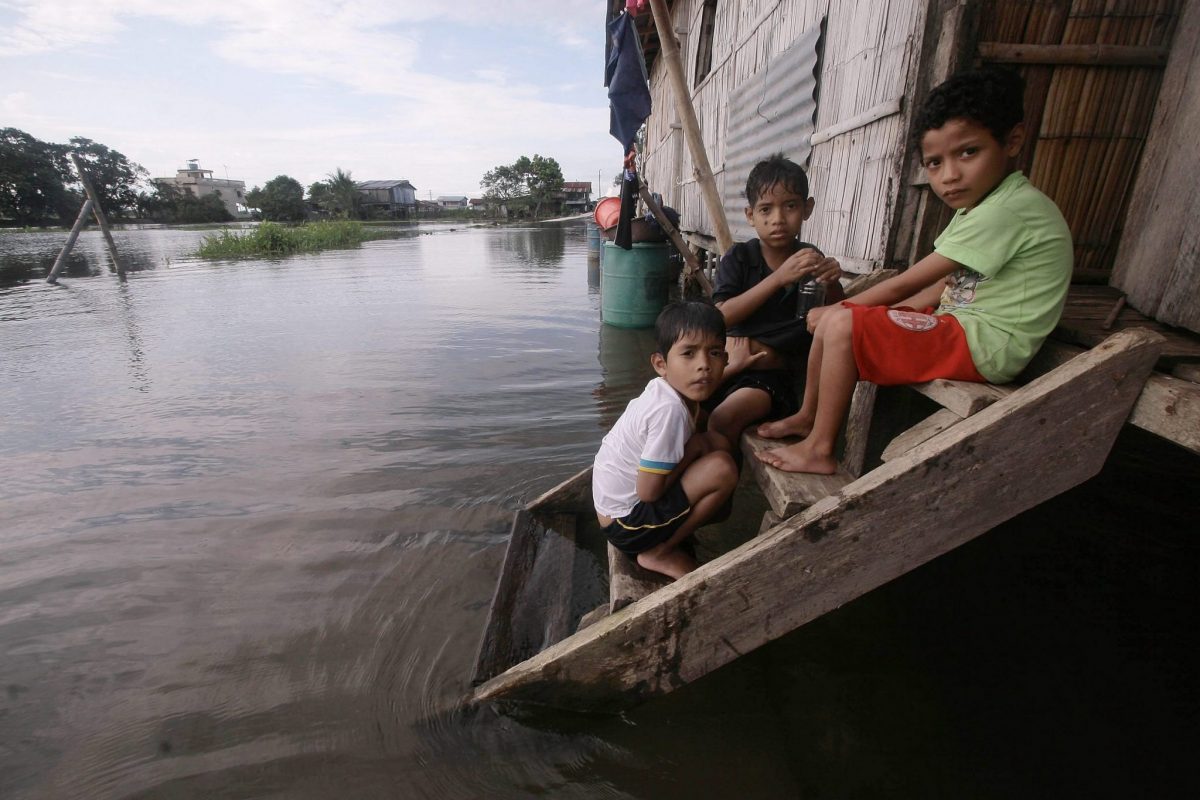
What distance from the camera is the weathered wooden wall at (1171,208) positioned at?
6.40ft

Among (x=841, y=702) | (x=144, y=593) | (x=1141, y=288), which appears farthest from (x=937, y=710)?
(x=144, y=593)

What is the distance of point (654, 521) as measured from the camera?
6.36 feet

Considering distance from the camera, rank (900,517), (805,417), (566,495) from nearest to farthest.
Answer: (900,517) < (805,417) < (566,495)

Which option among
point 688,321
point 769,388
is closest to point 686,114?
point 769,388

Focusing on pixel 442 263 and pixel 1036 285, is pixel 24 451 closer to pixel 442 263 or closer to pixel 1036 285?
pixel 1036 285

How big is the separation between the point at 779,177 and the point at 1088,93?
1582 millimetres

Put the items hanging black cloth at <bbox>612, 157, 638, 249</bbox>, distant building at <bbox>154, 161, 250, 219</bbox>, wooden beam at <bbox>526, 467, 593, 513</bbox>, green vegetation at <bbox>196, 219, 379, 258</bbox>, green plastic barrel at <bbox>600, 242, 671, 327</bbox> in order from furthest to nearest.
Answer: distant building at <bbox>154, 161, 250, 219</bbox>, green vegetation at <bbox>196, 219, 379, 258</bbox>, green plastic barrel at <bbox>600, 242, 671, 327</bbox>, hanging black cloth at <bbox>612, 157, 638, 249</bbox>, wooden beam at <bbox>526, 467, 593, 513</bbox>

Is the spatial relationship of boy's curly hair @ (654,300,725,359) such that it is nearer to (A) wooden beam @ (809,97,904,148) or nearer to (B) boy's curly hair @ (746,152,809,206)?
(B) boy's curly hair @ (746,152,809,206)

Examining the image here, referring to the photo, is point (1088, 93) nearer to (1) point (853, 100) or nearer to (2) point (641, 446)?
(1) point (853, 100)

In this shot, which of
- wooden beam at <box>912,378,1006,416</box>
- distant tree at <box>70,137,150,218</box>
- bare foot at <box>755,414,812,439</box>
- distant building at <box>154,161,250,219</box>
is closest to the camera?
wooden beam at <box>912,378,1006,416</box>

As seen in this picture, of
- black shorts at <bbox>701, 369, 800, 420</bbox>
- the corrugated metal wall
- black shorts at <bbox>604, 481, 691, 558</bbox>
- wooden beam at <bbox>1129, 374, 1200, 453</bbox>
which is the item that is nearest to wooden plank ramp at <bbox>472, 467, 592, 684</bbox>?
black shorts at <bbox>604, 481, 691, 558</bbox>

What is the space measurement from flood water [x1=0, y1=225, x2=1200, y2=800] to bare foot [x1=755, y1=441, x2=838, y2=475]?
861 millimetres

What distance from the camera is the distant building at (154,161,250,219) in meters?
83.1

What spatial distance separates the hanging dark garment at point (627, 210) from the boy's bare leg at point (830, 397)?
175 inches
